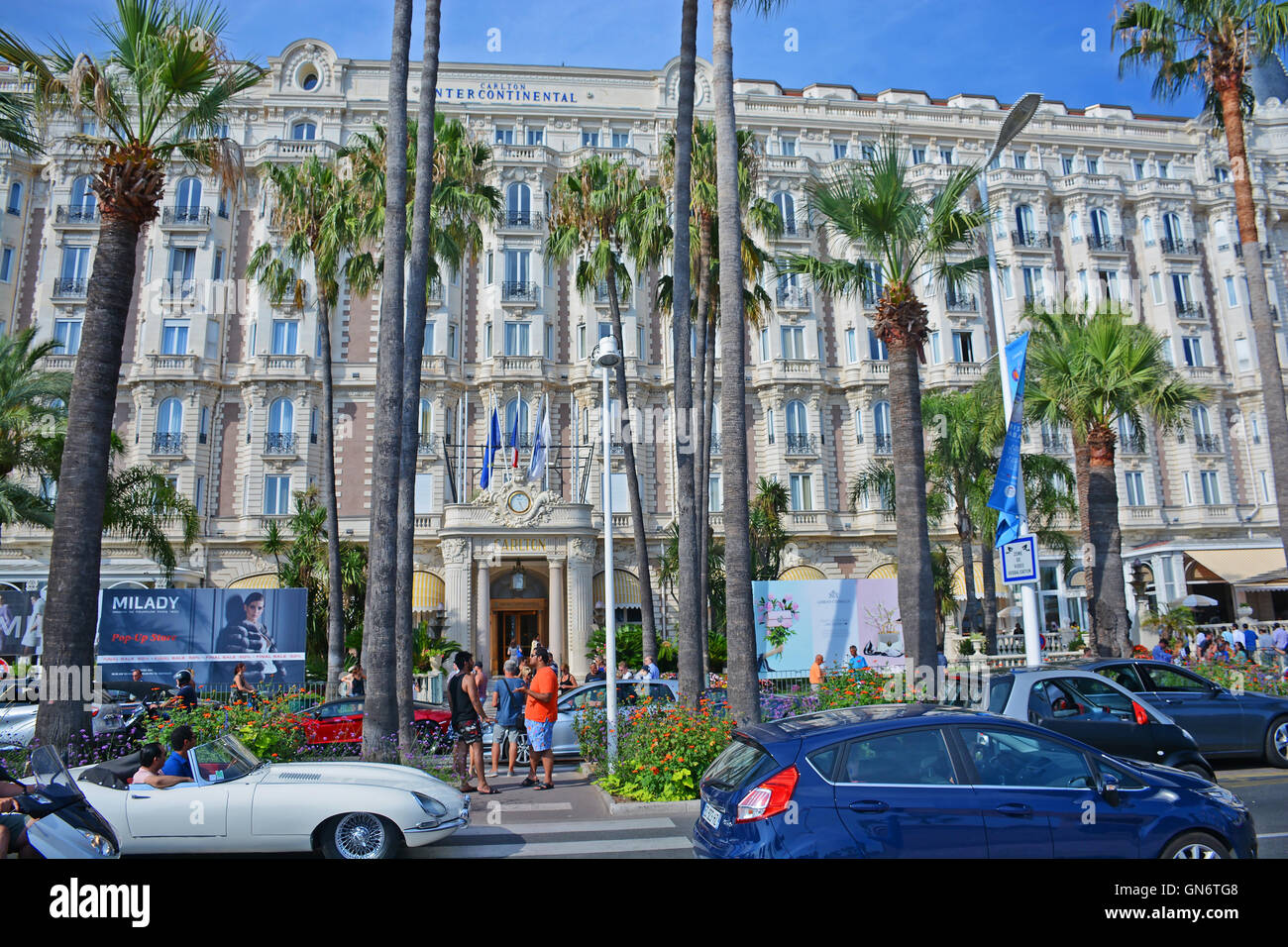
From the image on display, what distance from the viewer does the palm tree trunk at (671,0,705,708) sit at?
44.0 ft

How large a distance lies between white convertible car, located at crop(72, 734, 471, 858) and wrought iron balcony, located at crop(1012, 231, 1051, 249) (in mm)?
43353

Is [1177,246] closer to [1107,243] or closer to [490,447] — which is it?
[1107,243]

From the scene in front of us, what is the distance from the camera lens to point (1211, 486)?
40719 millimetres

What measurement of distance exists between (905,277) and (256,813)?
13.5 m

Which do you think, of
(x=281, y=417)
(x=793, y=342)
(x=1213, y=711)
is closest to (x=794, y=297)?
(x=793, y=342)

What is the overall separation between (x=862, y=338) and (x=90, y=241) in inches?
1398

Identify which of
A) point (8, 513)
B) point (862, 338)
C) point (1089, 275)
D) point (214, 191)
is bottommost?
point (8, 513)

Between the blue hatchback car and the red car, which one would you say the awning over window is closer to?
the red car

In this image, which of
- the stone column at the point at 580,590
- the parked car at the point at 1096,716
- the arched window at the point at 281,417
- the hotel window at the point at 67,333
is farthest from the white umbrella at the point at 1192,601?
the hotel window at the point at 67,333

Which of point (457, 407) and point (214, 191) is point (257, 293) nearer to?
point (214, 191)

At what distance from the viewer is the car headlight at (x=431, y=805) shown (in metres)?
7.59

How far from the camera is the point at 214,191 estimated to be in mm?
38000
